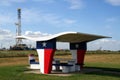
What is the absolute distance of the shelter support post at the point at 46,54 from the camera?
19.6 metres

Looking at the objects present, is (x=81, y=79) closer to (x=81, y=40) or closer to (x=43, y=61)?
(x=43, y=61)

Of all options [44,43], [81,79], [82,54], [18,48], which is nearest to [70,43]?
[82,54]

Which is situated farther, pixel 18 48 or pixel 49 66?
pixel 18 48

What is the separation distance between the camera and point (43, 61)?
66.0 ft

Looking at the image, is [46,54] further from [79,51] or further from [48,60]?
[79,51]

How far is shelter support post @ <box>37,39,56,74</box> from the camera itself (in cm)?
1958

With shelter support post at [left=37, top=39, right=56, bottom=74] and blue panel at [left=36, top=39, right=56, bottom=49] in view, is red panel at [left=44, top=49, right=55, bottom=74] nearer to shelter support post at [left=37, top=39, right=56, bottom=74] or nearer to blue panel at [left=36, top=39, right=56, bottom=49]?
shelter support post at [left=37, top=39, right=56, bottom=74]

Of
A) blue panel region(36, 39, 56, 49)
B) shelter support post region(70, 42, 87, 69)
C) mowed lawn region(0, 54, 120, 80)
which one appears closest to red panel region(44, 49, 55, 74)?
blue panel region(36, 39, 56, 49)

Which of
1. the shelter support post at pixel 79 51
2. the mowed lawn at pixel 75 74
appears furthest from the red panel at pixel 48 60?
the shelter support post at pixel 79 51

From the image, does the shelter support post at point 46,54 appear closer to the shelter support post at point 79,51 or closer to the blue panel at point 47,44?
the blue panel at point 47,44

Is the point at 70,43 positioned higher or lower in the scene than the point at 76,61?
higher

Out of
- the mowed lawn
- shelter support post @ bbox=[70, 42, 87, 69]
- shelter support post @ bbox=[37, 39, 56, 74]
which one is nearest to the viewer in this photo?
the mowed lawn

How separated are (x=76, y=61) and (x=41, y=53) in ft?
15.8

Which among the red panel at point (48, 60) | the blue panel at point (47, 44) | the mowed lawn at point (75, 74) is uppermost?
the blue panel at point (47, 44)
